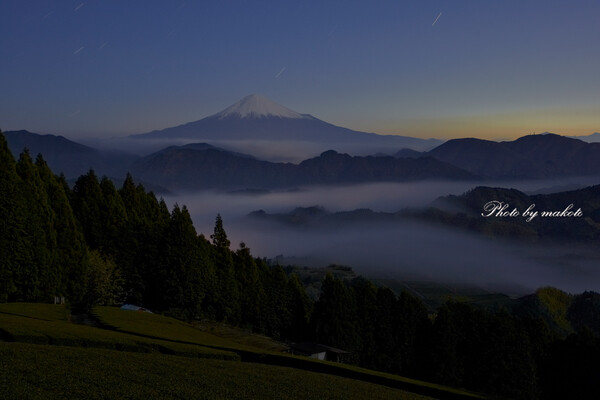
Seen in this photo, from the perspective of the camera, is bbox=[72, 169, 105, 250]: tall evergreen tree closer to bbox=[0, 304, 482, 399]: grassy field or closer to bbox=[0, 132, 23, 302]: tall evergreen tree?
bbox=[0, 132, 23, 302]: tall evergreen tree

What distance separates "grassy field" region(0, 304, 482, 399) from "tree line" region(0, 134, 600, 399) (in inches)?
705

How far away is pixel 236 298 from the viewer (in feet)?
282

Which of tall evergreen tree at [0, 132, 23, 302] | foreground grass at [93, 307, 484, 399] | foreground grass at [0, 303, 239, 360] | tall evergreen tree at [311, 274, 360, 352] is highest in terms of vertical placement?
tall evergreen tree at [0, 132, 23, 302]

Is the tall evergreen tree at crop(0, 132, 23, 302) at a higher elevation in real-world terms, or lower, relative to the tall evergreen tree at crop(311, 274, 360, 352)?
higher

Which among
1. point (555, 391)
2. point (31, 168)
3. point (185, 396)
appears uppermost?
point (31, 168)

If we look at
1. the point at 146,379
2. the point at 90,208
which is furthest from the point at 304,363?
the point at 90,208

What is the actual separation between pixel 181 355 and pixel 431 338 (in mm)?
54480

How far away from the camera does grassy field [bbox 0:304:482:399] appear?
899 inches

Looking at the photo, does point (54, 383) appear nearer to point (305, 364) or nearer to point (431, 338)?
point (305, 364)

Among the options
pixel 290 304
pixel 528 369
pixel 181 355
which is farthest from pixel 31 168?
pixel 528 369

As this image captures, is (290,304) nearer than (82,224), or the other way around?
(82,224)

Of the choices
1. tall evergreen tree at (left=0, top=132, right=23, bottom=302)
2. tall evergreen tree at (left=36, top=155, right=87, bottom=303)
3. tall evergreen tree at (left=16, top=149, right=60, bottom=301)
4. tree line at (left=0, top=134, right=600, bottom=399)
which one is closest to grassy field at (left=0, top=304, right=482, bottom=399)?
tall evergreen tree at (left=0, top=132, right=23, bottom=302)

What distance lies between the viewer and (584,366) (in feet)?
240

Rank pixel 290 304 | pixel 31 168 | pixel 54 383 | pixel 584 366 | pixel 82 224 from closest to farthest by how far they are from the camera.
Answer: pixel 54 383 < pixel 31 168 < pixel 584 366 < pixel 82 224 < pixel 290 304
